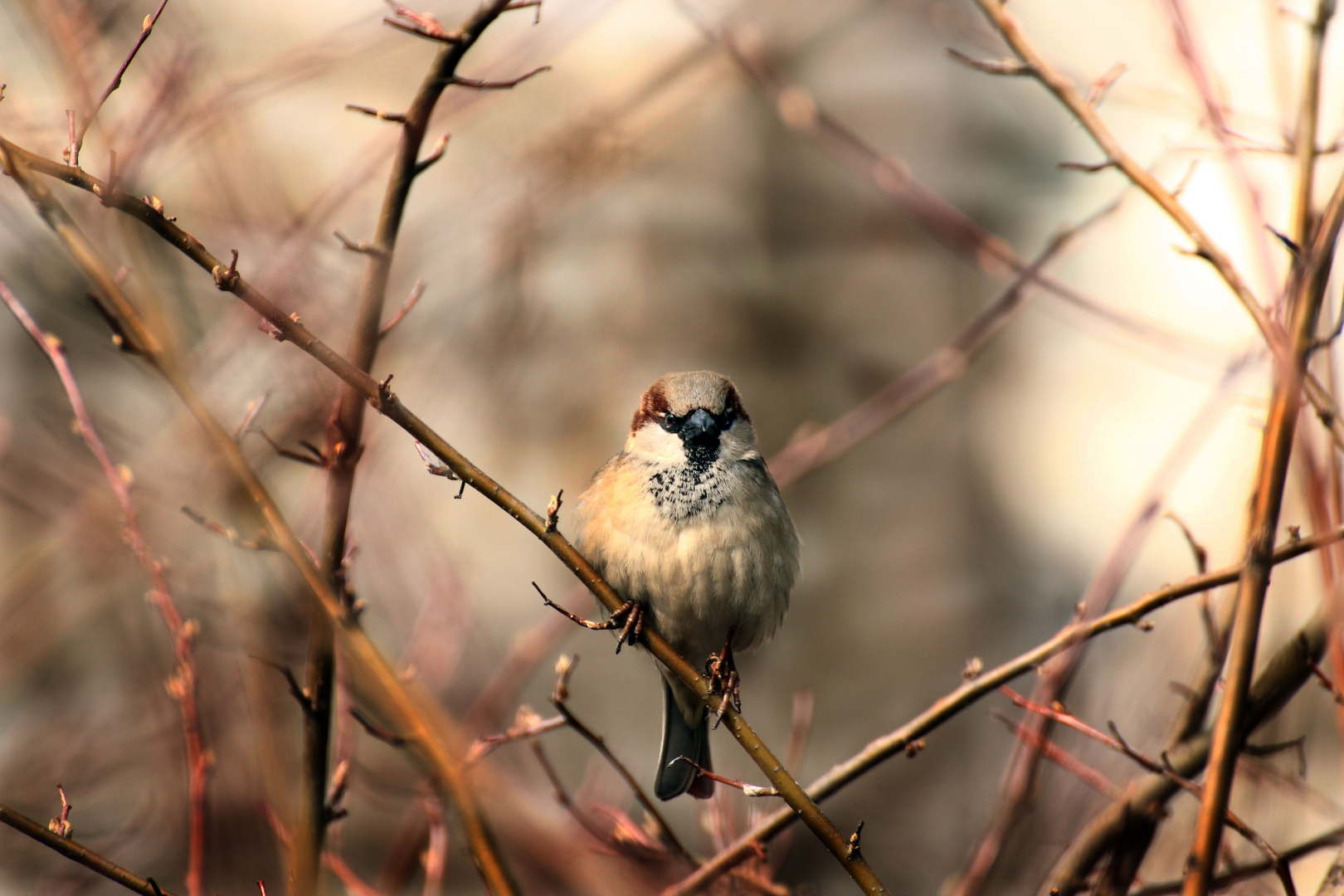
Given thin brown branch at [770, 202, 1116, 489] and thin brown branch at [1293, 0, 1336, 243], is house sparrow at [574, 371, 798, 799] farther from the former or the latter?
thin brown branch at [1293, 0, 1336, 243]

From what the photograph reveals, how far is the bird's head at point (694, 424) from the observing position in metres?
2.34

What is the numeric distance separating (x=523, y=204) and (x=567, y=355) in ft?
8.83

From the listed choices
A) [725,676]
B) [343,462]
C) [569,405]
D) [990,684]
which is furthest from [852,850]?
[569,405]

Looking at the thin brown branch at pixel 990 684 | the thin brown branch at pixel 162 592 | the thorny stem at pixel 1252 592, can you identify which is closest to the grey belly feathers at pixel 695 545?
the thin brown branch at pixel 990 684

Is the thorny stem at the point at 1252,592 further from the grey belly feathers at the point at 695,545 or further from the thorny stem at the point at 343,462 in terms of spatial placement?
the grey belly feathers at the point at 695,545

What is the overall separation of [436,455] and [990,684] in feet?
2.82

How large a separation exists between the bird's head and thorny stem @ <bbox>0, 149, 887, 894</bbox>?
0.75 metres

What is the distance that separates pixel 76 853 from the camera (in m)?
1.31

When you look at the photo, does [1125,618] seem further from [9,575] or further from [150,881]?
[9,575]

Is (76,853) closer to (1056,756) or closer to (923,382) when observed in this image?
(1056,756)

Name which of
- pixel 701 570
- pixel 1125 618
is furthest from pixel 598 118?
pixel 1125 618

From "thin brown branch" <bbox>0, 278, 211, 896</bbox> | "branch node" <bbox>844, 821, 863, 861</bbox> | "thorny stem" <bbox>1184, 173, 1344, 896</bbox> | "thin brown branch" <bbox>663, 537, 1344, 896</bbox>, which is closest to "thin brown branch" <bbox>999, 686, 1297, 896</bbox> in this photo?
"thin brown branch" <bbox>663, 537, 1344, 896</bbox>

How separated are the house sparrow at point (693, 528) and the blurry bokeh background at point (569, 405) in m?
0.27

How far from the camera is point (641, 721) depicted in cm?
604
